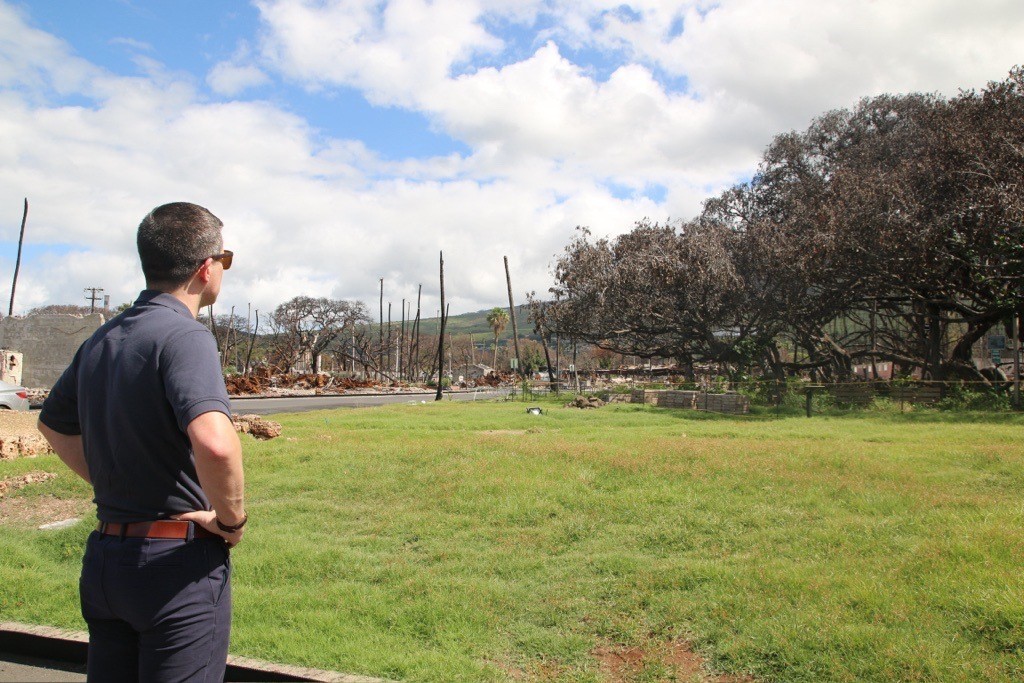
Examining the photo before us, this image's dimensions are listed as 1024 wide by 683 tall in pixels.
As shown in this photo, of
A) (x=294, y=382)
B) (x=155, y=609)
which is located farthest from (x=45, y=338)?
(x=155, y=609)

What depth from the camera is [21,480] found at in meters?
9.12

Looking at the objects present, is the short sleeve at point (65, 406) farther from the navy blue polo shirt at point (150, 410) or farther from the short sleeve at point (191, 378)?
the short sleeve at point (191, 378)

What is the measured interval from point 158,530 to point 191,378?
1.47 feet

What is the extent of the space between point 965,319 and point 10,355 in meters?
30.1

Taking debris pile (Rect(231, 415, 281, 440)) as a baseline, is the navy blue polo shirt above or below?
above

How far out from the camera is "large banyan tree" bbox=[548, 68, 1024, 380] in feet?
69.2

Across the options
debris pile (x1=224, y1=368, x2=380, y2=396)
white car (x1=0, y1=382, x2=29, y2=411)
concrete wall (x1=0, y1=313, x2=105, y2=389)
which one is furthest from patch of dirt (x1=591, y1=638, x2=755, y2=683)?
debris pile (x1=224, y1=368, x2=380, y2=396)

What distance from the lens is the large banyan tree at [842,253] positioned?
69.2 feet

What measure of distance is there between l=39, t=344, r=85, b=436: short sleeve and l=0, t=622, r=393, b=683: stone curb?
225cm

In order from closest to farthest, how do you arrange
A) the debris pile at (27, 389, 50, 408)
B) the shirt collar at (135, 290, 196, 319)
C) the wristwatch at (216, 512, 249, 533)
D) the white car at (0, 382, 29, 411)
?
1. the wristwatch at (216, 512, 249, 533)
2. the shirt collar at (135, 290, 196, 319)
3. the white car at (0, 382, 29, 411)
4. the debris pile at (27, 389, 50, 408)

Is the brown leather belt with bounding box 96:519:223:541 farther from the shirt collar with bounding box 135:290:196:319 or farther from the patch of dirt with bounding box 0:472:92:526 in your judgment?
the patch of dirt with bounding box 0:472:92:526

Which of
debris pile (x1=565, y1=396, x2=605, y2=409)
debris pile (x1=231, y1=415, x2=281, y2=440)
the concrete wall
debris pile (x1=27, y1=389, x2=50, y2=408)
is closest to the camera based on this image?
debris pile (x1=231, y1=415, x2=281, y2=440)

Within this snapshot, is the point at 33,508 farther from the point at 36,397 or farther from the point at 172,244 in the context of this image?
the point at 36,397

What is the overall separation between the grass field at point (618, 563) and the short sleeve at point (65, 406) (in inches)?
93.2
